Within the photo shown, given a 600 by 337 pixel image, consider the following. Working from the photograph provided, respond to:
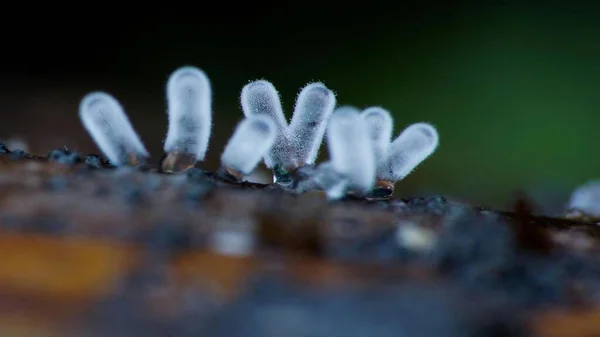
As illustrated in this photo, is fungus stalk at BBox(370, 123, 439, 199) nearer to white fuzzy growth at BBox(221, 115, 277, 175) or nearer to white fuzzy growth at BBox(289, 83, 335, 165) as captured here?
white fuzzy growth at BBox(289, 83, 335, 165)

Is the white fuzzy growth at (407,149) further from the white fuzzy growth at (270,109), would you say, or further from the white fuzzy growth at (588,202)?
the white fuzzy growth at (588,202)

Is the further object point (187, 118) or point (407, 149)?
point (407, 149)

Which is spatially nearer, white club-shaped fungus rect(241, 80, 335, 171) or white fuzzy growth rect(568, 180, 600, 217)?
white club-shaped fungus rect(241, 80, 335, 171)

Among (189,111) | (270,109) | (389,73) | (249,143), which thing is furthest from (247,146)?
(389,73)

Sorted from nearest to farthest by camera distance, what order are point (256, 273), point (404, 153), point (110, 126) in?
point (256, 273)
point (110, 126)
point (404, 153)

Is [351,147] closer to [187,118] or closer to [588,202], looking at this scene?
[187,118]

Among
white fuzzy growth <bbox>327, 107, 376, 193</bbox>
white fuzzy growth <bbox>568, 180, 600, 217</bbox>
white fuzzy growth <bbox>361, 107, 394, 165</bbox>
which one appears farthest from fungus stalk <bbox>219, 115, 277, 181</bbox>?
white fuzzy growth <bbox>568, 180, 600, 217</bbox>

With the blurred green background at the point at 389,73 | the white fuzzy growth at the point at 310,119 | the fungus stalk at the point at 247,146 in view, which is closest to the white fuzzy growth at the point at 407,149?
the white fuzzy growth at the point at 310,119

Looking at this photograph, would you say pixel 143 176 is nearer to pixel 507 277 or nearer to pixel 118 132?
pixel 118 132
